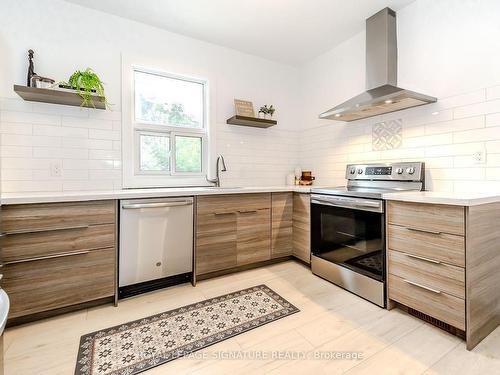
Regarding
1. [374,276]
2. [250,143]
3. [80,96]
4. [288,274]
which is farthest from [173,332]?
[250,143]

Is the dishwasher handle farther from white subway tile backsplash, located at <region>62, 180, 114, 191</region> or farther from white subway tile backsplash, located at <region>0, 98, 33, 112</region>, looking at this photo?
white subway tile backsplash, located at <region>0, 98, 33, 112</region>

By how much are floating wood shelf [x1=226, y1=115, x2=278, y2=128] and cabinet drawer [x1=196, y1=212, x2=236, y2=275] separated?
111 cm

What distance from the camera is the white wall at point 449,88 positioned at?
175cm

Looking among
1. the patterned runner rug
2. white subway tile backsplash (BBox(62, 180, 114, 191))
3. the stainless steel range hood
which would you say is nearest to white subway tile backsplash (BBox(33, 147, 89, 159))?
white subway tile backsplash (BBox(62, 180, 114, 191))

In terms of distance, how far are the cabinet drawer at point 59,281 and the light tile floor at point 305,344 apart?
135 mm

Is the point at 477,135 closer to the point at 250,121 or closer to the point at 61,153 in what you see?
the point at 250,121

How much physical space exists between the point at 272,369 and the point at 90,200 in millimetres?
1573

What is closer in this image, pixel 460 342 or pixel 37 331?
pixel 460 342

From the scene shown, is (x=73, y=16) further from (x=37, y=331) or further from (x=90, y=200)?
(x=37, y=331)

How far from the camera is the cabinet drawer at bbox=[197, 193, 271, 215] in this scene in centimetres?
222

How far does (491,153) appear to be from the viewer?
68.7 inches

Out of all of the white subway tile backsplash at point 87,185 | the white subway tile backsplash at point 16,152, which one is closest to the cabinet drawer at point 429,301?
the white subway tile backsplash at point 87,185

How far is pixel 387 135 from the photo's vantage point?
7.91 feet

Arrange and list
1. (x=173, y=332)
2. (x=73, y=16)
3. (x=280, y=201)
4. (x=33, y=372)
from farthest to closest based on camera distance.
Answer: (x=280, y=201), (x=73, y=16), (x=173, y=332), (x=33, y=372)
